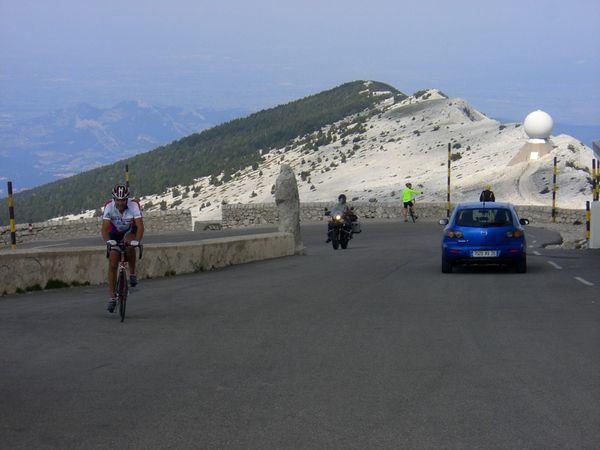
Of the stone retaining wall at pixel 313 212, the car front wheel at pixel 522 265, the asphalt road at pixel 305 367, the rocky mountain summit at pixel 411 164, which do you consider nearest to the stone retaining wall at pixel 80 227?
the stone retaining wall at pixel 313 212

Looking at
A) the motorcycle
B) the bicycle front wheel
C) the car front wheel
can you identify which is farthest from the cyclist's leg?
the motorcycle

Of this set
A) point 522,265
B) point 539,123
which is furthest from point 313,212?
point 522,265

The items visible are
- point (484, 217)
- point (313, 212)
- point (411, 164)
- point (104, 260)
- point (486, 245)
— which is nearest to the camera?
point (104, 260)

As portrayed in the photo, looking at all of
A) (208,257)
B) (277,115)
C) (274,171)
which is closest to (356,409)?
(208,257)

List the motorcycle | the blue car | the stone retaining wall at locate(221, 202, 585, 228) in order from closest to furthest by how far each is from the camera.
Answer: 1. the blue car
2. the motorcycle
3. the stone retaining wall at locate(221, 202, 585, 228)

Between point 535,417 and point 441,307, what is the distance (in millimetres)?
6845

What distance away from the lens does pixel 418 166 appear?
73.0m

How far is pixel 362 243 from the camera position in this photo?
33688mm

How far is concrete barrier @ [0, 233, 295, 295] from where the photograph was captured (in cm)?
1736

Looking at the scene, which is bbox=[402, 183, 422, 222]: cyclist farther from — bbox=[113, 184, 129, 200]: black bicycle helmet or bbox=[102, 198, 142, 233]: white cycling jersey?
bbox=[113, 184, 129, 200]: black bicycle helmet

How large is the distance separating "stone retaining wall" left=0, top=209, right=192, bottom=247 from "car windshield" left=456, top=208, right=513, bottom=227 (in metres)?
21.7

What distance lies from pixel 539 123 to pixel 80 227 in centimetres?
2796

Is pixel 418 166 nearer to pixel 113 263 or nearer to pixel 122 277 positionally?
pixel 113 263

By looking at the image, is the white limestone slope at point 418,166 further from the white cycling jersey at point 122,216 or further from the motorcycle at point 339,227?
the white cycling jersey at point 122,216
